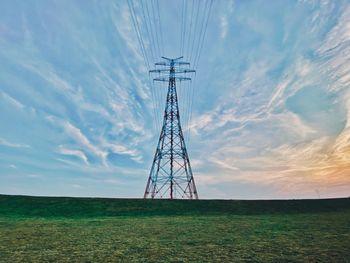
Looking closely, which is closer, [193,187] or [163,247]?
[163,247]

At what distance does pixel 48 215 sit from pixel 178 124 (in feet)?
58.7

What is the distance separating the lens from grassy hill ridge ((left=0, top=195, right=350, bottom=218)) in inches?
808

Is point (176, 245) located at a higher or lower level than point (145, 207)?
lower

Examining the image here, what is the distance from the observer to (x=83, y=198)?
24406 millimetres

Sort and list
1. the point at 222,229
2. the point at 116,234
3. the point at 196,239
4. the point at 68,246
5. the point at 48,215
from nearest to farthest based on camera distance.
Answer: the point at 68,246 < the point at 196,239 < the point at 116,234 < the point at 222,229 < the point at 48,215

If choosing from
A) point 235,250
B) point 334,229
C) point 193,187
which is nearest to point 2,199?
point 193,187

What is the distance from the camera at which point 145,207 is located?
2231cm

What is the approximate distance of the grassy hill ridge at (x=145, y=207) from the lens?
67.4ft

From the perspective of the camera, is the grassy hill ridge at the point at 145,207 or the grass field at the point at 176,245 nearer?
the grass field at the point at 176,245

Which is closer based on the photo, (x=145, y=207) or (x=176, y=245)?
(x=176, y=245)

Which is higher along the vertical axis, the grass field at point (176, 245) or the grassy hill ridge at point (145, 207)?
the grassy hill ridge at point (145, 207)

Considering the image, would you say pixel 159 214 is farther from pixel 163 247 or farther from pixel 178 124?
pixel 178 124

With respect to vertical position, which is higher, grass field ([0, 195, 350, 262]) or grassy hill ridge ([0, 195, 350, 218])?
grassy hill ridge ([0, 195, 350, 218])

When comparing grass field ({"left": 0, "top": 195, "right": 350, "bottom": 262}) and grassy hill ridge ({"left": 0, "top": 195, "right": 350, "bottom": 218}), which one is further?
grassy hill ridge ({"left": 0, "top": 195, "right": 350, "bottom": 218})
